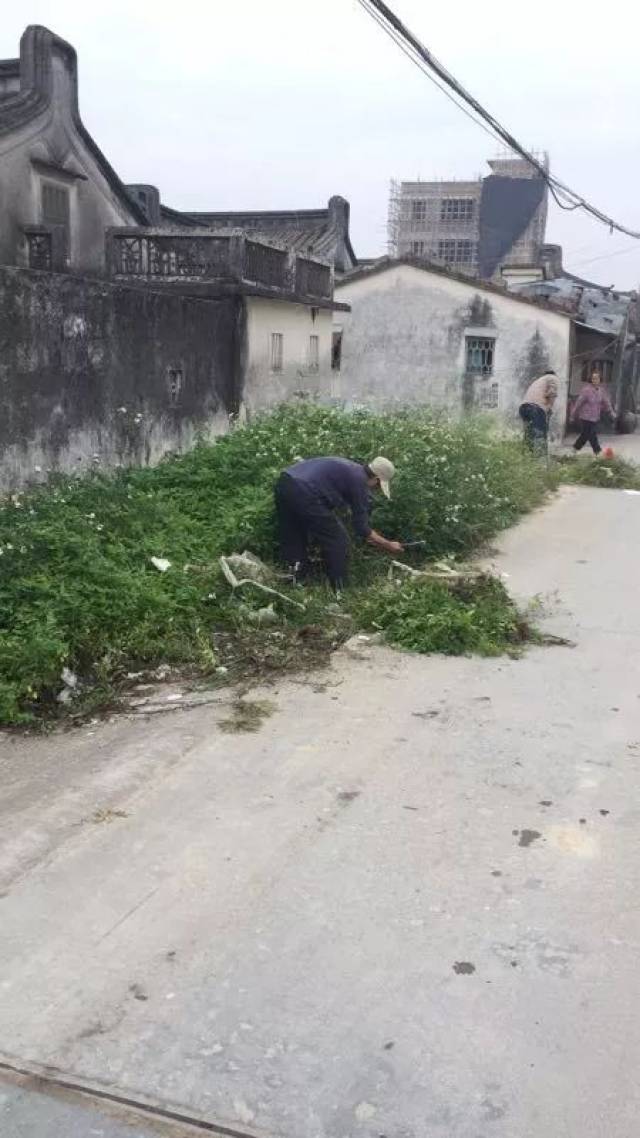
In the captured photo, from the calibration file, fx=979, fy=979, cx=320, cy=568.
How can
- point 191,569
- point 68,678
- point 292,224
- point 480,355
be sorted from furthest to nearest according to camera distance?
point 292,224, point 480,355, point 191,569, point 68,678

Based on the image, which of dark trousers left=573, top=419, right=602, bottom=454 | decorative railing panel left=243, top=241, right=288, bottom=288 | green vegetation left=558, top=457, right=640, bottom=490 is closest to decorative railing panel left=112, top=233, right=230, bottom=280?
decorative railing panel left=243, top=241, right=288, bottom=288

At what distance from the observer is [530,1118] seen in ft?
7.49

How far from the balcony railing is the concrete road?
22.8 ft

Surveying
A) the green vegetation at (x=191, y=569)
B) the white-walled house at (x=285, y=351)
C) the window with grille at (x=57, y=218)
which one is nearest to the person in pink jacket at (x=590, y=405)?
the white-walled house at (x=285, y=351)

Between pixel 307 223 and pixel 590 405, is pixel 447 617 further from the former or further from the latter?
pixel 307 223

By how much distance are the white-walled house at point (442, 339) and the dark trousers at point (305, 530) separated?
41.3 ft

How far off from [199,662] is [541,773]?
1930mm

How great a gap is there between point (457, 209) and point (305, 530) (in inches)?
1943

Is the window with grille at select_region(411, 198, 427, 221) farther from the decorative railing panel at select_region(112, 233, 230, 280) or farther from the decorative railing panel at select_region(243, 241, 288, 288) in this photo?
the decorative railing panel at select_region(112, 233, 230, 280)

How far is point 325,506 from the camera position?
6.37 m

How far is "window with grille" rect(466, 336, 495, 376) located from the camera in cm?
1913

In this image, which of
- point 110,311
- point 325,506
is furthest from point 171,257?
point 325,506

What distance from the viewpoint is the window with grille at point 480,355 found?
62.8ft

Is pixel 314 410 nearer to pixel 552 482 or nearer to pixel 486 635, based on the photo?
pixel 552 482
